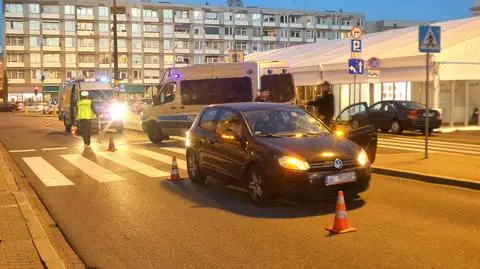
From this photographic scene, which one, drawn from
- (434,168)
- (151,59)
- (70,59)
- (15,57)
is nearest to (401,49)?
(434,168)

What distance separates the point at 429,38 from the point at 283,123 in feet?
17.6

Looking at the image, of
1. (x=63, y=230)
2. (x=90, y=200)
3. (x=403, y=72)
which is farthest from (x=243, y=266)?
(x=403, y=72)

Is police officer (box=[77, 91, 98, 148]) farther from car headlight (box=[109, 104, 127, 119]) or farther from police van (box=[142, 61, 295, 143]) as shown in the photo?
car headlight (box=[109, 104, 127, 119])

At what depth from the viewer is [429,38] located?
13.4 metres

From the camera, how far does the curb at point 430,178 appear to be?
34.5 ft

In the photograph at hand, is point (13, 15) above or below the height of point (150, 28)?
above

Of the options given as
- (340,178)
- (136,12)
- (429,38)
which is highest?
(136,12)

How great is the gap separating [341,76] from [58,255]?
26021 millimetres

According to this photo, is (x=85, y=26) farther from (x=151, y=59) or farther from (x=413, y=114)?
(x=413, y=114)

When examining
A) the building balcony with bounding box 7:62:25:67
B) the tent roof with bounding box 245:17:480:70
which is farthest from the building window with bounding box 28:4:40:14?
the tent roof with bounding box 245:17:480:70

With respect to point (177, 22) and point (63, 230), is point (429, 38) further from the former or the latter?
point (177, 22)

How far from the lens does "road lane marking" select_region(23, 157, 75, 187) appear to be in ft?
39.3

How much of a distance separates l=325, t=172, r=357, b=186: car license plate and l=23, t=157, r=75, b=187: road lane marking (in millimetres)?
5580

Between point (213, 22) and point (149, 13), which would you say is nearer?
point (149, 13)
